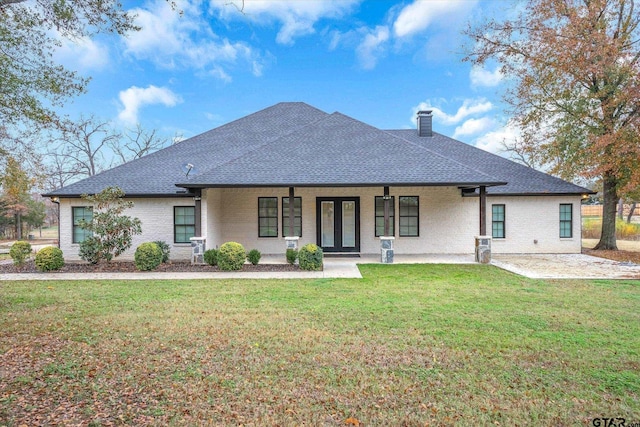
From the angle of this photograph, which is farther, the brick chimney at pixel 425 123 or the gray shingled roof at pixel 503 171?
the brick chimney at pixel 425 123

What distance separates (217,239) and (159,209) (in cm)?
234

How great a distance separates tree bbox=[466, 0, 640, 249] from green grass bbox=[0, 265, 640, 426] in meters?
8.78

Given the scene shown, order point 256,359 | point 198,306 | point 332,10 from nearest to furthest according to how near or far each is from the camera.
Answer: point 256,359 < point 198,306 < point 332,10

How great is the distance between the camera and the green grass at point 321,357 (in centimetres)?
313

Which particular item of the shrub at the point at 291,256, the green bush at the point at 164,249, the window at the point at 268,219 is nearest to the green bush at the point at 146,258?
the green bush at the point at 164,249

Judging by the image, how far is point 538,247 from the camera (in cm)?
1423

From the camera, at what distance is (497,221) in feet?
47.2

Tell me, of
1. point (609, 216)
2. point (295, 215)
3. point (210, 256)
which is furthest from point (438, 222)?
point (210, 256)

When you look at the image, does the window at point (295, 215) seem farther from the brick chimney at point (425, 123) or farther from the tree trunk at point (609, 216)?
the tree trunk at point (609, 216)

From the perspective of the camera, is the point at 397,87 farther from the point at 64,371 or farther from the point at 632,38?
the point at 64,371

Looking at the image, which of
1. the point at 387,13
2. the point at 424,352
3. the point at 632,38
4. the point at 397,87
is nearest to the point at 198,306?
the point at 424,352

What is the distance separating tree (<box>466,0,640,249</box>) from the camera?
1346 centimetres

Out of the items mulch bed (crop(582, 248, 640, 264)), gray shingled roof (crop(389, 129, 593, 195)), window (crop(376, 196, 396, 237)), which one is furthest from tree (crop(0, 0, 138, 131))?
mulch bed (crop(582, 248, 640, 264))

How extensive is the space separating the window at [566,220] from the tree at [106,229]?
15971 mm
